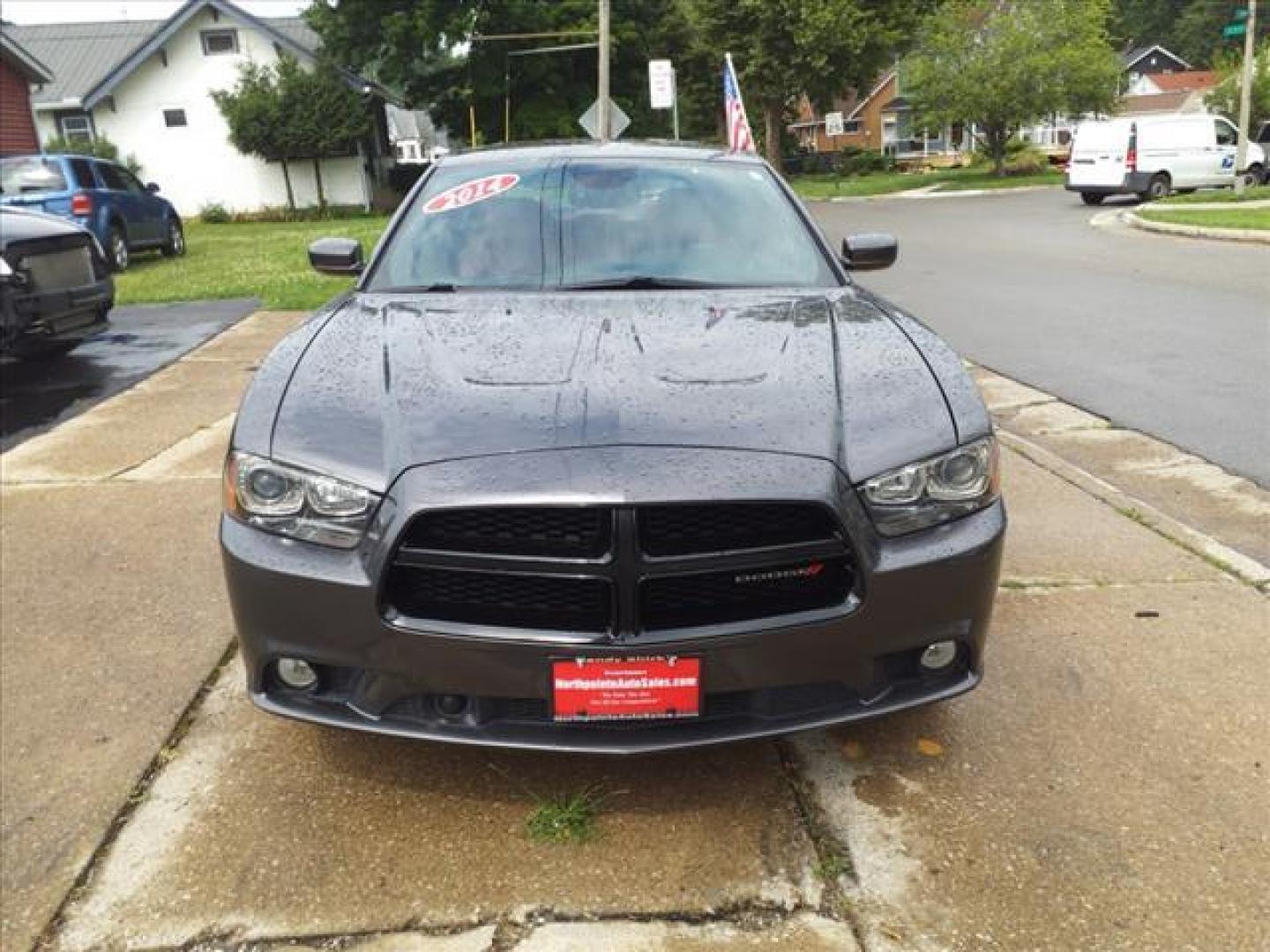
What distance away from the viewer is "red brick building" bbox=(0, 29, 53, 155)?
2517 cm

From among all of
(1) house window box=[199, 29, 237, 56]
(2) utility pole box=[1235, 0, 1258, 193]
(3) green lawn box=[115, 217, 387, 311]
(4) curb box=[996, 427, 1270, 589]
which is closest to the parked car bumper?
(4) curb box=[996, 427, 1270, 589]

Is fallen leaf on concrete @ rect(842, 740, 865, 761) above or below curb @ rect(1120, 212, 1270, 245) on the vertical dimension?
below

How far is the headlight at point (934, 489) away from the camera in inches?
91.5

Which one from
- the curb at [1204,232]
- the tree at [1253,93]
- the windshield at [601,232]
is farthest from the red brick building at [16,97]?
the tree at [1253,93]

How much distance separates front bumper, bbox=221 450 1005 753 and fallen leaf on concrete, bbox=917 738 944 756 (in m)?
0.42

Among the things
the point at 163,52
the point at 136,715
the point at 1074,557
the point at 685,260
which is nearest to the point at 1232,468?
the point at 1074,557

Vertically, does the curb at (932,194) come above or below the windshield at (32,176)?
below

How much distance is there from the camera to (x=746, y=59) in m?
40.3

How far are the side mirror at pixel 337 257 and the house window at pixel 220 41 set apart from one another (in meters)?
33.9

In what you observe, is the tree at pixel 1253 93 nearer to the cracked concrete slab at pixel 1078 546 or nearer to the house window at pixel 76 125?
the cracked concrete slab at pixel 1078 546

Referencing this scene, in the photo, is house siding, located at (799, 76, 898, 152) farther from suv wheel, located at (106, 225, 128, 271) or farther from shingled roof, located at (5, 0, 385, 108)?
suv wheel, located at (106, 225, 128, 271)

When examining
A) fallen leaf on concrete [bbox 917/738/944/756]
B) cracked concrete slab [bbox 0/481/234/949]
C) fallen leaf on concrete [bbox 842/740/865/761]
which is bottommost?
fallen leaf on concrete [bbox 917/738/944/756]

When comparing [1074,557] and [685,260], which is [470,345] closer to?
[685,260]

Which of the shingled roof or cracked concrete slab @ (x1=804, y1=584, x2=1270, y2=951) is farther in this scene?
the shingled roof
